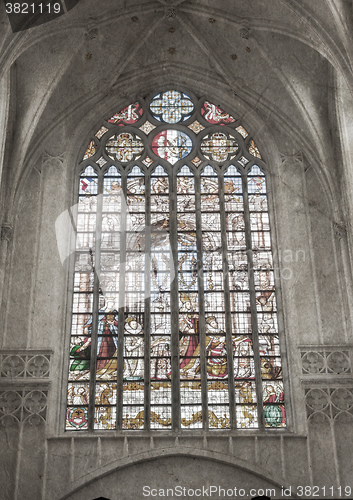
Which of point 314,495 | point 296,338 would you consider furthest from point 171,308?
point 314,495

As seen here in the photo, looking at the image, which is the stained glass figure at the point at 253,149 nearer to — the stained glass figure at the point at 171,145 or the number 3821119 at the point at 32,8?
the stained glass figure at the point at 171,145

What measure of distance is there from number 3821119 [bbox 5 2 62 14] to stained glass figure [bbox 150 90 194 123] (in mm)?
3242

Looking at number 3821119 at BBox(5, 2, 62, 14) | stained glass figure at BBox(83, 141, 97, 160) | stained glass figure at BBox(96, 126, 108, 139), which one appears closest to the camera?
number 3821119 at BBox(5, 2, 62, 14)

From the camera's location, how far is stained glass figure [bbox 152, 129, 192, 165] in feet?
50.1

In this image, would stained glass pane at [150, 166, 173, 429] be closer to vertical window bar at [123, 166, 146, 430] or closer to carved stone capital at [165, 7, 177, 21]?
vertical window bar at [123, 166, 146, 430]

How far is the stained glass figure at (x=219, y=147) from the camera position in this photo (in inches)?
601

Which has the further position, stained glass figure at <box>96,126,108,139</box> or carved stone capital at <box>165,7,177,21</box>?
Result: stained glass figure at <box>96,126,108,139</box>

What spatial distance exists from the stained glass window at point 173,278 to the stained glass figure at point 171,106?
0.02m

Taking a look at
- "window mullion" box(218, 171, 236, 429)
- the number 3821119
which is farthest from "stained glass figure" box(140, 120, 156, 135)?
the number 3821119

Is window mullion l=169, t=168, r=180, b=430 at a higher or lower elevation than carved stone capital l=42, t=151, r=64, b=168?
lower

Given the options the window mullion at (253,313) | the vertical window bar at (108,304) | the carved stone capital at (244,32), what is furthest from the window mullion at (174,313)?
the carved stone capital at (244,32)

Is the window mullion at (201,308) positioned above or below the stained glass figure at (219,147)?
below

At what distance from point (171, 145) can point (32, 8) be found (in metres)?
4.15

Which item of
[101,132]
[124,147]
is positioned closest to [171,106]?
[124,147]
